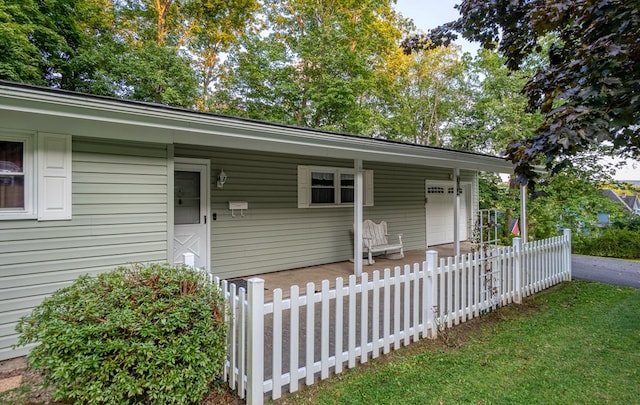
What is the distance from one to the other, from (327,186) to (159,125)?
4301mm

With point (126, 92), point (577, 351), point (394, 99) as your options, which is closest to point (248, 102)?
point (126, 92)

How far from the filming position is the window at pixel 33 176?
3338 mm

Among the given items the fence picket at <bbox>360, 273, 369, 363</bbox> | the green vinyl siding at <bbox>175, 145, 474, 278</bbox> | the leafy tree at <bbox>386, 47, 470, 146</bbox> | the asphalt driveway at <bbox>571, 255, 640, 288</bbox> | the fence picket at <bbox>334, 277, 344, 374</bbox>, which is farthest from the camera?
the leafy tree at <bbox>386, 47, 470, 146</bbox>

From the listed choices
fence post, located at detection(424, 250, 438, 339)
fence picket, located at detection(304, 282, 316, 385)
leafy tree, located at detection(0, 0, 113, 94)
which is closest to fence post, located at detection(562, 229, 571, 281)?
fence post, located at detection(424, 250, 438, 339)

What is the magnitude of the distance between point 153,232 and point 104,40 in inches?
477

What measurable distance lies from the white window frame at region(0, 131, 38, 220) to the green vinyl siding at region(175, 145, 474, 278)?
6.82 feet

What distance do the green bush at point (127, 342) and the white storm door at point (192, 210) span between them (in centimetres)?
299

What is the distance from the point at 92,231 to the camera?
3.81 metres

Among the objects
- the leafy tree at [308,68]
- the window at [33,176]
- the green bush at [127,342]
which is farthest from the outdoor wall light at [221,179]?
the leafy tree at [308,68]

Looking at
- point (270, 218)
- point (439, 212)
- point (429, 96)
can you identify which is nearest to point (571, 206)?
point (439, 212)

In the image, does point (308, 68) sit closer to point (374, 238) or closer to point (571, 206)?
point (374, 238)

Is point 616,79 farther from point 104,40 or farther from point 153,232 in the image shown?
point 104,40

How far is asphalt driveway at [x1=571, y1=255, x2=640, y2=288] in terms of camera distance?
6.47 m

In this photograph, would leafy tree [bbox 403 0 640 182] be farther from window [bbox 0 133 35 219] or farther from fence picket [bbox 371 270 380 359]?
window [bbox 0 133 35 219]
